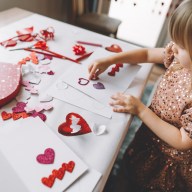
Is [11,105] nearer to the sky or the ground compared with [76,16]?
nearer to the sky

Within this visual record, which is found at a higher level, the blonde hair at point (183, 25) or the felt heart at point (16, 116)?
the blonde hair at point (183, 25)

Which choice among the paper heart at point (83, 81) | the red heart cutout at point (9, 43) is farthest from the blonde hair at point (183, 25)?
the red heart cutout at point (9, 43)

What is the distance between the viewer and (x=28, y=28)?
3.18 ft

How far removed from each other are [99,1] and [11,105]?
2.10 metres

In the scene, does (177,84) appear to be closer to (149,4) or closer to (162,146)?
(162,146)

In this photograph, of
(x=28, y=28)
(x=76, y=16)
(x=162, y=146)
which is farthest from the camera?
(x=76, y=16)

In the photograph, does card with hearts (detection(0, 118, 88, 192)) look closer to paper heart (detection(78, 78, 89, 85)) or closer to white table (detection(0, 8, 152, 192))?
white table (detection(0, 8, 152, 192))

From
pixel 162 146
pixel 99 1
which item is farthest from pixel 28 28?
pixel 99 1

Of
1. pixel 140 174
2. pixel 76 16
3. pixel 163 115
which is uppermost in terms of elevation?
pixel 163 115

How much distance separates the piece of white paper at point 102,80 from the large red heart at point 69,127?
10 centimetres

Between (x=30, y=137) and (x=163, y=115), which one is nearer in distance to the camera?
(x=30, y=137)

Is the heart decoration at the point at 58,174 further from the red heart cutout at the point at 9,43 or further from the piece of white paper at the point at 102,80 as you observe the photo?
the red heart cutout at the point at 9,43

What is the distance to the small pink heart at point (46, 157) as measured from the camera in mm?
484

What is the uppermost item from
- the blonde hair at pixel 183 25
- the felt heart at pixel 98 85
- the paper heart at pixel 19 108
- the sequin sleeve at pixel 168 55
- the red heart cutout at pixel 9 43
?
the blonde hair at pixel 183 25
